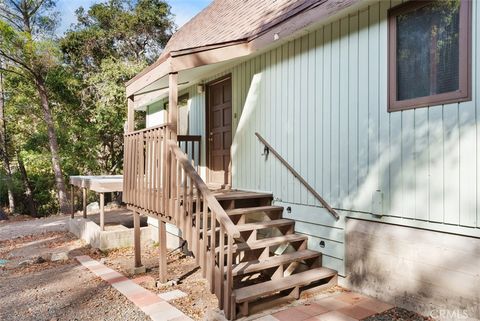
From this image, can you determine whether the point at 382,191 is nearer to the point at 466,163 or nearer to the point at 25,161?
the point at 466,163

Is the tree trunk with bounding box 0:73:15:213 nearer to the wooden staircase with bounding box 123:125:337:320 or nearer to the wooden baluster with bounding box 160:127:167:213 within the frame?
the wooden staircase with bounding box 123:125:337:320

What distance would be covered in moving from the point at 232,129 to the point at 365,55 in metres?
2.70

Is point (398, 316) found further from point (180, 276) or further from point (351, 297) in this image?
point (180, 276)

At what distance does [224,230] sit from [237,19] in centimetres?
419

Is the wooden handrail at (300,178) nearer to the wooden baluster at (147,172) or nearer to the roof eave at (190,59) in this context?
the roof eave at (190,59)

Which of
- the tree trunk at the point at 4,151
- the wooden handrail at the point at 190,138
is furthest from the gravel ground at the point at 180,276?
the tree trunk at the point at 4,151

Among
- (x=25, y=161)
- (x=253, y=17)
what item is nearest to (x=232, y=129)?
(x=253, y=17)

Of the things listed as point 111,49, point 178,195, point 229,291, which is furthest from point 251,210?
point 111,49

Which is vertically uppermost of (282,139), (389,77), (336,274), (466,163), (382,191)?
(389,77)

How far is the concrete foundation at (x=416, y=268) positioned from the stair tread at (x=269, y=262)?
18.5 inches

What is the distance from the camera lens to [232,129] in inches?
228

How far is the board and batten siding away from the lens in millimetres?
2842

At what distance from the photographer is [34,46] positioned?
1265 centimetres

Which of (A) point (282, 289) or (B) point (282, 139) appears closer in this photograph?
(A) point (282, 289)
